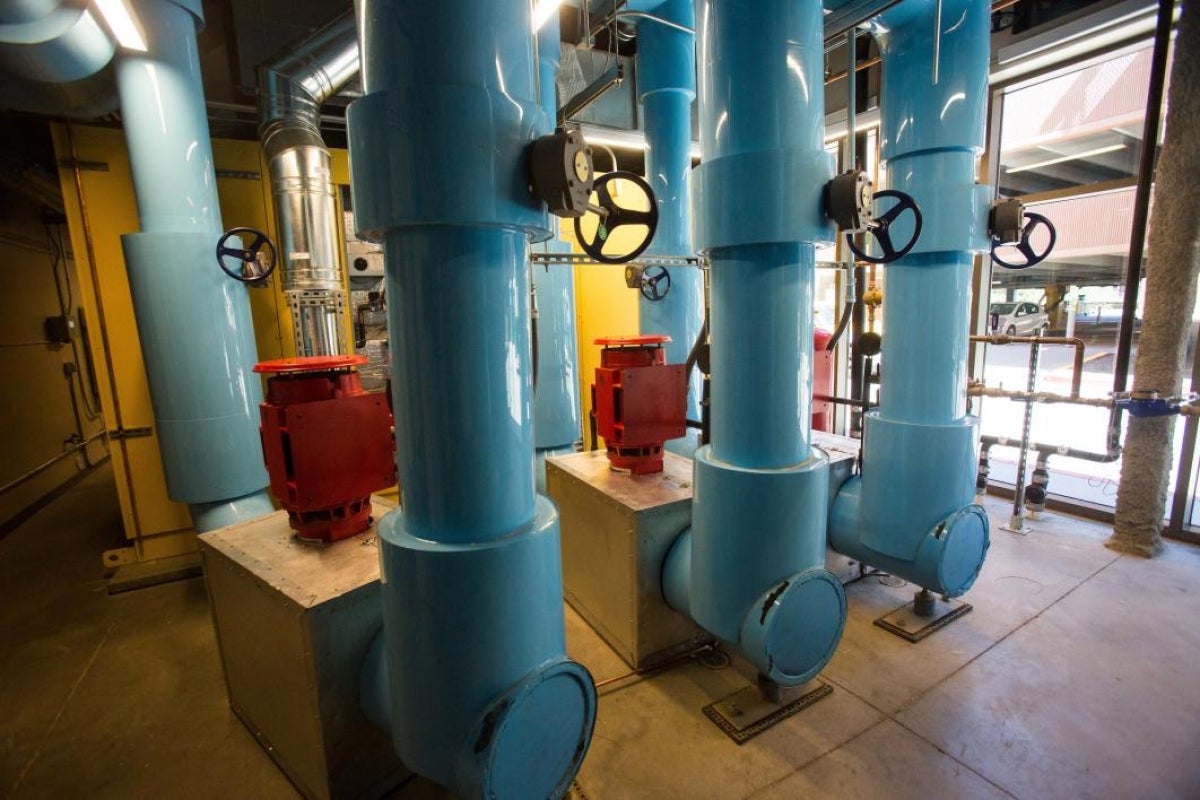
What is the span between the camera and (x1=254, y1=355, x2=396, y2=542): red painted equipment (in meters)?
1.55

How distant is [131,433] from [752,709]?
135 inches

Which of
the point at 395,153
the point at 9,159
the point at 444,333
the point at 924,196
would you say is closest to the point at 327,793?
the point at 444,333

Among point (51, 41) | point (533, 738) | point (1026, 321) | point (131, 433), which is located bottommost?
point (533, 738)

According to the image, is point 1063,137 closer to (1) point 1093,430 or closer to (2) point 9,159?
(1) point 1093,430

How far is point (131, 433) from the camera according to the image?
2.96 m

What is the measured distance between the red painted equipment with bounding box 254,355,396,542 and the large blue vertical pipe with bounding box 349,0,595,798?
0.70 metres

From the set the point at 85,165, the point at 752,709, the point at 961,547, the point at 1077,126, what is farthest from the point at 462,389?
the point at 1077,126

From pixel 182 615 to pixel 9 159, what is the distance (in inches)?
132

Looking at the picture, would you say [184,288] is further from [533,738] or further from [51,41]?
[533,738]

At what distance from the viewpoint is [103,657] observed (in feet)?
7.51

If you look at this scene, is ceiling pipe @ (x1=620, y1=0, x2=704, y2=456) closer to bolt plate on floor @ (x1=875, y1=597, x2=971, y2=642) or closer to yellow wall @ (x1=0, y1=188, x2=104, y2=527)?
bolt plate on floor @ (x1=875, y1=597, x2=971, y2=642)

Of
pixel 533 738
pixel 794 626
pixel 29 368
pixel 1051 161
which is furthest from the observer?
pixel 29 368

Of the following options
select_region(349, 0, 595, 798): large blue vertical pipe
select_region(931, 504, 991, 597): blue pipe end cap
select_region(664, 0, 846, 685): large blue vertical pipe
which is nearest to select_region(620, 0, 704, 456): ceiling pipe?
select_region(664, 0, 846, 685): large blue vertical pipe

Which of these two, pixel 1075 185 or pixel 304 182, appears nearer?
pixel 304 182
